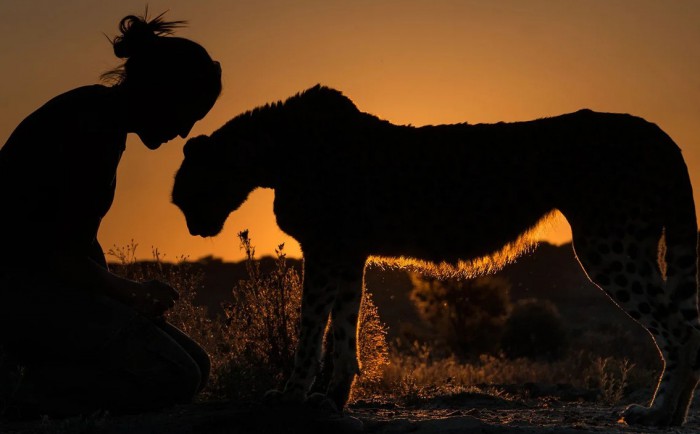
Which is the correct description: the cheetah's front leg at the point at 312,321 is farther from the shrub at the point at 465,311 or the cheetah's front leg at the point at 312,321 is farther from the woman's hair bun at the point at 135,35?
the shrub at the point at 465,311

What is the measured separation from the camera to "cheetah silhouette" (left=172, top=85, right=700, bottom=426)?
6.42 meters

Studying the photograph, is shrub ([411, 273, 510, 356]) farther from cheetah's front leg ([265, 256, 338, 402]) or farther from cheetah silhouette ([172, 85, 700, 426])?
cheetah's front leg ([265, 256, 338, 402])

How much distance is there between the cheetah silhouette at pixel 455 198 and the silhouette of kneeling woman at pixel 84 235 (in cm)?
116

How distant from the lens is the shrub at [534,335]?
78.3 feet

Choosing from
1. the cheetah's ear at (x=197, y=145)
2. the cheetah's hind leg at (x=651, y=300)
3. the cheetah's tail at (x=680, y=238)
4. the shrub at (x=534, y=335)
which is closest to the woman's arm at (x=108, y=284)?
the cheetah's ear at (x=197, y=145)

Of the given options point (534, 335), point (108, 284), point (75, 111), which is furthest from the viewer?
point (534, 335)

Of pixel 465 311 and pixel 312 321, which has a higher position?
pixel 465 311

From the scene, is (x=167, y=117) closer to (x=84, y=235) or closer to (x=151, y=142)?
(x=151, y=142)

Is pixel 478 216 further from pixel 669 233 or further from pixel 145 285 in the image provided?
pixel 145 285

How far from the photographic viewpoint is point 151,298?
600 cm

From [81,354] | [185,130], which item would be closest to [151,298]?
[81,354]

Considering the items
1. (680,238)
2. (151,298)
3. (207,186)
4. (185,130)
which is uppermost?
(185,130)

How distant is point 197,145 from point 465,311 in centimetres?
1671

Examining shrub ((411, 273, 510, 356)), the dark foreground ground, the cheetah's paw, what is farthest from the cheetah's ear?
shrub ((411, 273, 510, 356))
